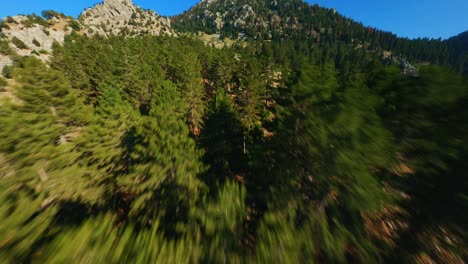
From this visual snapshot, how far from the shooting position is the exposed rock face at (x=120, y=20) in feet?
379

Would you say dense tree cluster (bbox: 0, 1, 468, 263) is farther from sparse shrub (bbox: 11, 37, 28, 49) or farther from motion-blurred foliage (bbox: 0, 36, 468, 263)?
sparse shrub (bbox: 11, 37, 28, 49)

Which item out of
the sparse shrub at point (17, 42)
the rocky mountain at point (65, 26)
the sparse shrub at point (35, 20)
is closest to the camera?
the sparse shrub at point (17, 42)

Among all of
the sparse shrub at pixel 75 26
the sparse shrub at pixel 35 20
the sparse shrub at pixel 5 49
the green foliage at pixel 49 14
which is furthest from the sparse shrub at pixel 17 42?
the green foliage at pixel 49 14

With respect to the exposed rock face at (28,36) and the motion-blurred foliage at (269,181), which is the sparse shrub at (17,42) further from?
the motion-blurred foliage at (269,181)

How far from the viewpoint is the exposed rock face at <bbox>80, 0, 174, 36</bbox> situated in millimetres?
115600

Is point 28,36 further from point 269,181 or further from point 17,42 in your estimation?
point 269,181

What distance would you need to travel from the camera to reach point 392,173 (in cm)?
1270

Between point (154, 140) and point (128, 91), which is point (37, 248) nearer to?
point (154, 140)

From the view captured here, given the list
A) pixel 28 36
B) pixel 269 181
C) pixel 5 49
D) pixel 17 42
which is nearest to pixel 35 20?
pixel 28 36

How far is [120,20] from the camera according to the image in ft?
433

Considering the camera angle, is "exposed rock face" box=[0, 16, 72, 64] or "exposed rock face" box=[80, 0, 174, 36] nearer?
"exposed rock face" box=[0, 16, 72, 64]

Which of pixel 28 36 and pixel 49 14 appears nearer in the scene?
pixel 28 36

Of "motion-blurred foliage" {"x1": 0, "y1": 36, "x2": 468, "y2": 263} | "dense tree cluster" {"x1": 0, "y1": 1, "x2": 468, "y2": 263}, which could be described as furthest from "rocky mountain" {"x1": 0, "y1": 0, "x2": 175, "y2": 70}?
"motion-blurred foliage" {"x1": 0, "y1": 36, "x2": 468, "y2": 263}

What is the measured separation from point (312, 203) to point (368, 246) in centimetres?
358
